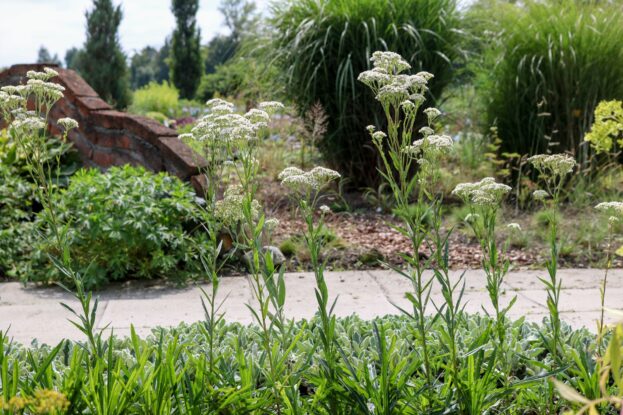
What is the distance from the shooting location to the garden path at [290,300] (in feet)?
10.6

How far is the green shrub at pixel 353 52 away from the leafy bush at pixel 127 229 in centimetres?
237

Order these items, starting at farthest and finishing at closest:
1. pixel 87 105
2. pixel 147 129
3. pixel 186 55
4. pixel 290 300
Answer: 1. pixel 186 55
2. pixel 87 105
3. pixel 147 129
4. pixel 290 300

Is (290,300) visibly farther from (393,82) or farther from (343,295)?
(393,82)

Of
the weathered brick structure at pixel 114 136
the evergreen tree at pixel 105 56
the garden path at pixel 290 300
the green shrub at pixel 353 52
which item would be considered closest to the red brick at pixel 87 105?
the weathered brick structure at pixel 114 136

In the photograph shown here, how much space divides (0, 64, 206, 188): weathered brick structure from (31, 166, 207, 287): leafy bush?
50 centimetres

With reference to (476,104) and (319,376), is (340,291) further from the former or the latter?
(476,104)

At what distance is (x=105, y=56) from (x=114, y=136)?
10.7m

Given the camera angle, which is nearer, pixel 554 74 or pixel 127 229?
pixel 127 229

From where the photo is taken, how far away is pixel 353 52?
250 inches

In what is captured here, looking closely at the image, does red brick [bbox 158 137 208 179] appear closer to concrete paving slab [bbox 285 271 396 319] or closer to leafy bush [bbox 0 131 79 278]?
leafy bush [bbox 0 131 79 278]

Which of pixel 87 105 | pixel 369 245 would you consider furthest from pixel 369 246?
pixel 87 105

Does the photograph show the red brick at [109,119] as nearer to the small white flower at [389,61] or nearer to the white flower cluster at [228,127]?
the white flower cluster at [228,127]

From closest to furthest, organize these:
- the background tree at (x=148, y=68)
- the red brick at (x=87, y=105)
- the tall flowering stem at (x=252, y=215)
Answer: the tall flowering stem at (x=252, y=215)
the red brick at (x=87, y=105)
the background tree at (x=148, y=68)

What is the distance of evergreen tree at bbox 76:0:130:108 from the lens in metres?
15.1
